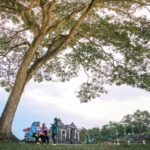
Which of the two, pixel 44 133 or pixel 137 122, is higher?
pixel 137 122

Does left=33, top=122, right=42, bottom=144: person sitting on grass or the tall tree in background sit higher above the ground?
the tall tree in background

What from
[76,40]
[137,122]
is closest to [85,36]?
[76,40]

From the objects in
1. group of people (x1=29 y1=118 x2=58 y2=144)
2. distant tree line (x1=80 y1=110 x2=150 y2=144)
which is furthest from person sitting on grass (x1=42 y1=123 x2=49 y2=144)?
distant tree line (x1=80 y1=110 x2=150 y2=144)

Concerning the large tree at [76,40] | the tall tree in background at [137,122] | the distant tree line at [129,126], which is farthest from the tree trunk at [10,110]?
the tall tree in background at [137,122]

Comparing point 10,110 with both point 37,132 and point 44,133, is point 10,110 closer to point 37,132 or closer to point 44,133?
point 37,132

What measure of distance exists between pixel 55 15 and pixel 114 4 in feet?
16.1

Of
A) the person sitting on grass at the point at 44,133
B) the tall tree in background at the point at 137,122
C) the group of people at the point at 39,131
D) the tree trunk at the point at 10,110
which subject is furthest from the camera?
the tall tree in background at the point at 137,122

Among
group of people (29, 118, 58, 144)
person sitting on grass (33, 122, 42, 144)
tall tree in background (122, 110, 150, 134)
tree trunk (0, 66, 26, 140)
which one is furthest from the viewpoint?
tall tree in background (122, 110, 150, 134)

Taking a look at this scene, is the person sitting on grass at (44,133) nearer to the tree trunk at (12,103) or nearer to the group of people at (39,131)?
the group of people at (39,131)

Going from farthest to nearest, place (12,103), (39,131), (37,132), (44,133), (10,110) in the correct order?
(44,133), (39,131), (37,132), (12,103), (10,110)

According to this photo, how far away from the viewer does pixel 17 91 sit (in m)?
27.2

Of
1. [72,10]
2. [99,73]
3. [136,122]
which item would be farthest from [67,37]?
[136,122]

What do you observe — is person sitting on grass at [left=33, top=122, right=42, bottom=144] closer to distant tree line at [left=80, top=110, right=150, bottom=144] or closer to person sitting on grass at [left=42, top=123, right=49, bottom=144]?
person sitting on grass at [left=42, top=123, right=49, bottom=144]

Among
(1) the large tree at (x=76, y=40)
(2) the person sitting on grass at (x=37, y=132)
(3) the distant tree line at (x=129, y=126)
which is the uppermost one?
(3) the distant tree line at (x=129, y=126)
